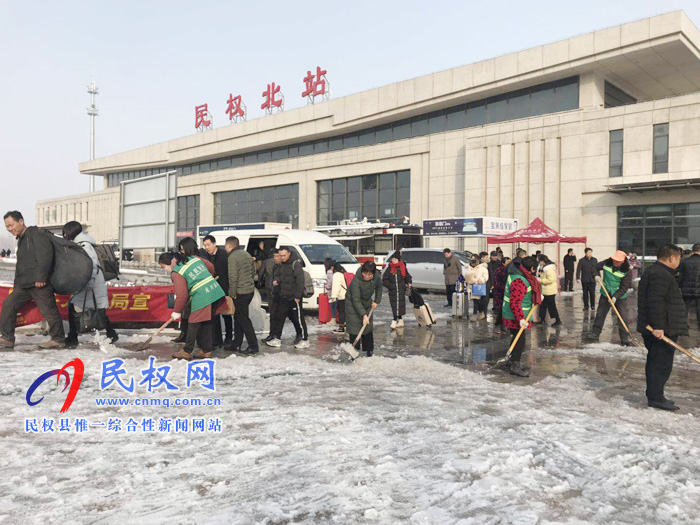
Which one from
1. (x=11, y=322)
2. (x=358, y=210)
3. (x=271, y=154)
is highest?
(x=271, y=154)

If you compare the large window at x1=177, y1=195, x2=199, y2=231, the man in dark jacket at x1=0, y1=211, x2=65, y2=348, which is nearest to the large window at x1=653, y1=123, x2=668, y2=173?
the man in dark jacket at x1=0, y1=211, x2=65, y2=348

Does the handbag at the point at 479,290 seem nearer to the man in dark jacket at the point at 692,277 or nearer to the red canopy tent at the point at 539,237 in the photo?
the man in dark jacket at the point at 692,277

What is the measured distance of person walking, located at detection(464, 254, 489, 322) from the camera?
12469 millimetres

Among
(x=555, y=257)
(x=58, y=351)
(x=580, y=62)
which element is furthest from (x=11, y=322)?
(x=580, y=62)

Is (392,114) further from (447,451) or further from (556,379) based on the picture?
(447,451)

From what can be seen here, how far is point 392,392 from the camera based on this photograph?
586 centimetres

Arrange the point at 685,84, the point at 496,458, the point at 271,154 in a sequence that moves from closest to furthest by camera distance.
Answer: the point at 496,458 → the point at 685,84 → the point at 271,154

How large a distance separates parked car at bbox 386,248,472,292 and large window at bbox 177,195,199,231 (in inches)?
1484

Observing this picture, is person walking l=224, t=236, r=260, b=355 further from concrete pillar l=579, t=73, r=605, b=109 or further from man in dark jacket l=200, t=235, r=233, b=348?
concrete pillar l=579, t=73, r=605, b=109

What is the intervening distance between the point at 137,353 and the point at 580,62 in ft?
88.2

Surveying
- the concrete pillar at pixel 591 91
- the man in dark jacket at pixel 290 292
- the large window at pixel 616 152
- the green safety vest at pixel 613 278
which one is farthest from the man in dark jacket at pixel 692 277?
the concrete pillar at pixel 591 91

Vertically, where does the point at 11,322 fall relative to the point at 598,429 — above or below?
above

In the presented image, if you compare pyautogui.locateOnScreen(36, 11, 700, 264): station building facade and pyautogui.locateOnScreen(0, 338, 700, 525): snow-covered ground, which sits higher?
pyautogui.locateOnScreen(36, 11, 700, 264): station building facade

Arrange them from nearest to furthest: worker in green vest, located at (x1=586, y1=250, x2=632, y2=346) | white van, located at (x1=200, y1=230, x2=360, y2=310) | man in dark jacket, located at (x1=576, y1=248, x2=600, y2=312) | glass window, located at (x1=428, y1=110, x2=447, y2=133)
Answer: worker in green vest, located at (x1=586, y1=250, x2=632, y2=346)
white van, located at (x1=200, y1=230, x2=360, y2=310)
man in dark jacket, located at (x1=576, y1=248, x2=600, y2=312)
glass window, located at (x1=428, y1=110, x2=447, y2=133)
